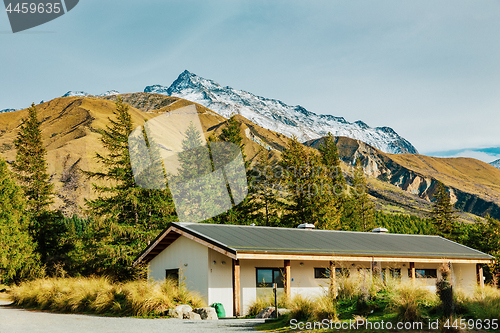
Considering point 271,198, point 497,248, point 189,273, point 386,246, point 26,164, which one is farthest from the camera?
point 26,164

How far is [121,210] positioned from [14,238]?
10602mm

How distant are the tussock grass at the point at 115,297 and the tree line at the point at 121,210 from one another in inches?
383

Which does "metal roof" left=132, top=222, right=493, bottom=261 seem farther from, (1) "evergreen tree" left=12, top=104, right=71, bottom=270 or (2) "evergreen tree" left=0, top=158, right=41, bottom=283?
(1) "evergreen tree" left=12, top=104, right=71, bottom=270

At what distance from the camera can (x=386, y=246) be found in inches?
890

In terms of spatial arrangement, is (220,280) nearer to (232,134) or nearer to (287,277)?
(287,277)

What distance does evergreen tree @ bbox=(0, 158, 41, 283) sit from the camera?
115 ft

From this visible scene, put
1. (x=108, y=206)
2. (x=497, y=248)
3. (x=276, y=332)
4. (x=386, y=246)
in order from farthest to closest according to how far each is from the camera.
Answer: (x=497, y=248) → (x=108, y=206) → (x=386, y=246) → (x=276, y=332)

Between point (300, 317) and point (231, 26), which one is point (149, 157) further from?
point (300, 317)

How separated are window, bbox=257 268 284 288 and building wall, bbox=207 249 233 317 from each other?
4.44ft

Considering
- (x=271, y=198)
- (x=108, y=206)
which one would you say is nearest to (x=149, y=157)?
(x=108, y=206)

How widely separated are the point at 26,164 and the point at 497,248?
1753 inches

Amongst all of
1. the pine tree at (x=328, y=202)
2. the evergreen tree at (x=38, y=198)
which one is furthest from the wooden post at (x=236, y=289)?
the evergreen tree at (x=38, y=198)

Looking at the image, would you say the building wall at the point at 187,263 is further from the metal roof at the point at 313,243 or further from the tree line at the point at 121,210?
the tree line at the point at 121,210

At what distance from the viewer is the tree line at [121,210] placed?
1232 inches
